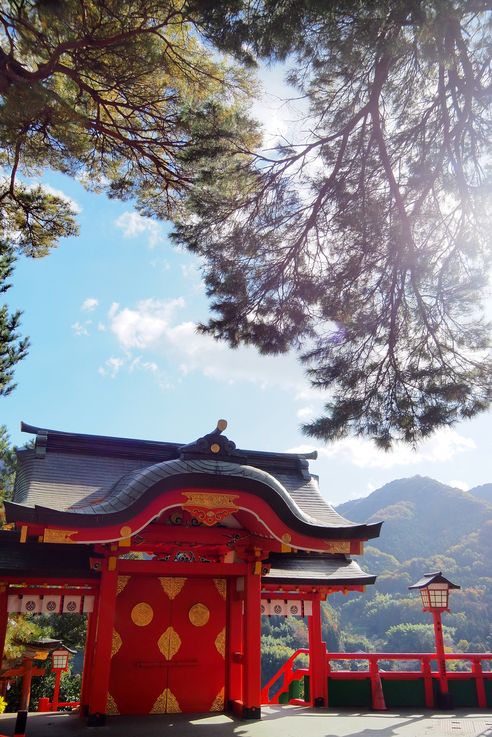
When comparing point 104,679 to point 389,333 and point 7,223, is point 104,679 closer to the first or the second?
point 389,333

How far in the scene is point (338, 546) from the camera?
759 cm

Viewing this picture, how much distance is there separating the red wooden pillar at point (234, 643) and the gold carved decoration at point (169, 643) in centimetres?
85

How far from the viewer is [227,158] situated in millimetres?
6215

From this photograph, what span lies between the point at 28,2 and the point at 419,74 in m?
4.09

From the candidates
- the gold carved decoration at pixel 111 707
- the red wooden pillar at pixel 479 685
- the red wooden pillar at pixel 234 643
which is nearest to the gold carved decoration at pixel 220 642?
the red wooden pillar at pixel 234 643

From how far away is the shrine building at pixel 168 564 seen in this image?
275 inches

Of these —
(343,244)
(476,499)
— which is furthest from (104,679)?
(476,499)

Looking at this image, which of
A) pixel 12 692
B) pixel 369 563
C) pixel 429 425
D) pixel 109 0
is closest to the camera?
pixel 109 0

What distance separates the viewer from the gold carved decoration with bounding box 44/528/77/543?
6.39 metres

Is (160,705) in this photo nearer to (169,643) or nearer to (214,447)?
(169,643)

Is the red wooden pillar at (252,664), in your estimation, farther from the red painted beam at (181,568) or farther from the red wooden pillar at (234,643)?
the red wooden pillar at (234,643)

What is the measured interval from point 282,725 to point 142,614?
2544 mm

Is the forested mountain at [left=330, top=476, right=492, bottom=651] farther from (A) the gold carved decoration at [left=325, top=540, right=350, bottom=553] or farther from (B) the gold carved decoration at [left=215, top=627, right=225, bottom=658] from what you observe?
(A) the gold carved decoration at [left=325, top=540, right=350, bottom=553]

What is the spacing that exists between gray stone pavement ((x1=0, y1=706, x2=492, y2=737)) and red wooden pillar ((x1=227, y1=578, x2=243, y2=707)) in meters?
0.56
